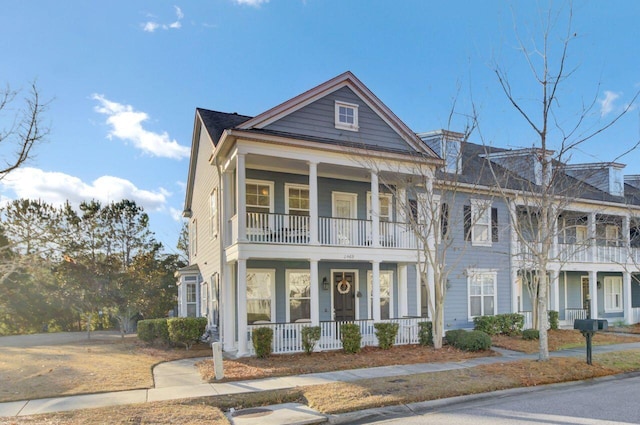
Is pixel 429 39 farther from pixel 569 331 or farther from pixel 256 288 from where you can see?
pixel 569 331

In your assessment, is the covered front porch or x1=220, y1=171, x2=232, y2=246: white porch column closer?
the covered front porch

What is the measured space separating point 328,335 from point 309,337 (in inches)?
43.4

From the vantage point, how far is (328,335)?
13.9 m

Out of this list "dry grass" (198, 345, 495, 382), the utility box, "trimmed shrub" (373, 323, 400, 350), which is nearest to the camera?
the utility box

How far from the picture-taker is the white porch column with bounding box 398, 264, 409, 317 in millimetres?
16453

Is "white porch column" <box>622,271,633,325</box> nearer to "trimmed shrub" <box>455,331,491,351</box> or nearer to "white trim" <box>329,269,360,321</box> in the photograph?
"trimmed shrub" <box>455,331,491,351</box>

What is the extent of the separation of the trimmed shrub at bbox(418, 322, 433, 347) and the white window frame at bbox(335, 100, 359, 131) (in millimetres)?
6720

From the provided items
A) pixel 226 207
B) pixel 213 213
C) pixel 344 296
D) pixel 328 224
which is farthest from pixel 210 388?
pixel 213 213

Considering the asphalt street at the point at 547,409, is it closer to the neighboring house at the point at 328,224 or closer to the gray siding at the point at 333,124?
the neighboring house at the point at 328,224

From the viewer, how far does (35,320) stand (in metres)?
28.4

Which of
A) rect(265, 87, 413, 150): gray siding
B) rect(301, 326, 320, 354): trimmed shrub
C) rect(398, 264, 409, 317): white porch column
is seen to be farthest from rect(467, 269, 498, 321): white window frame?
rect(301, 326, 320, 354): trimmed shrub

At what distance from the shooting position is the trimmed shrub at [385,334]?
13945mm

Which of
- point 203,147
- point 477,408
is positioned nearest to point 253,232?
point 203,147

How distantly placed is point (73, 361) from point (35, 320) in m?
19.2
